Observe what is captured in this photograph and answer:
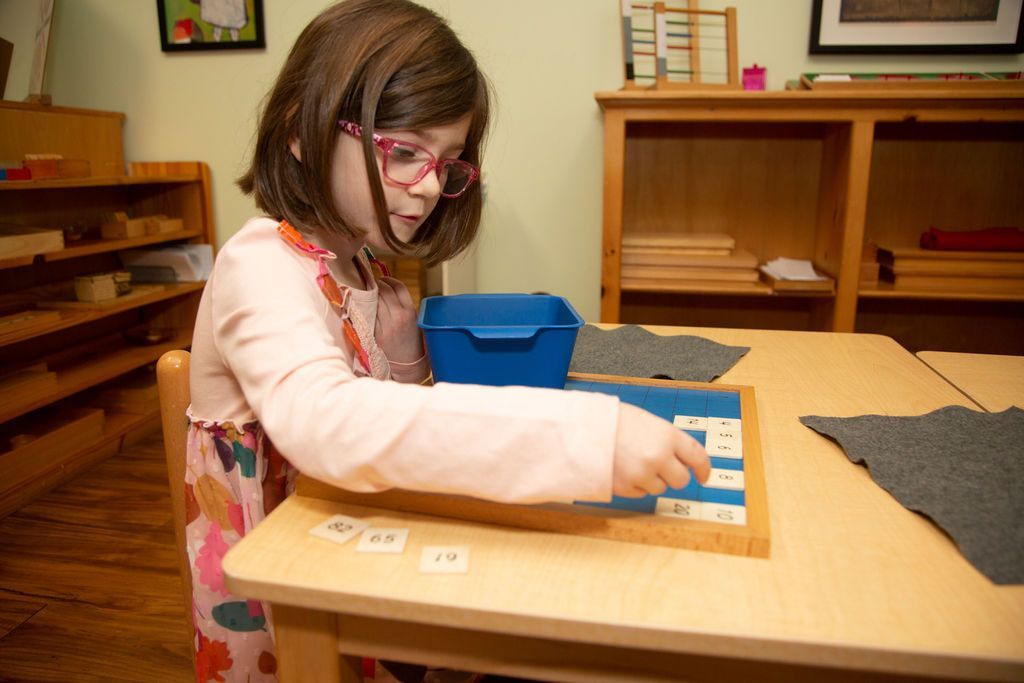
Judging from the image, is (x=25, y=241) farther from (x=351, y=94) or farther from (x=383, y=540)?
(x=383, y=540)

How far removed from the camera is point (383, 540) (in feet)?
1.90

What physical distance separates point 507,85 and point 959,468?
79.5 inches

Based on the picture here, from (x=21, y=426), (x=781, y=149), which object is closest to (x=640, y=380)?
(x=781, y=149)

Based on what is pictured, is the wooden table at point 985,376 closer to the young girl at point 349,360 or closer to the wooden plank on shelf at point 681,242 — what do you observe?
the young girl at point 349,360

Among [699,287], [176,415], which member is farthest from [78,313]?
[699,287]

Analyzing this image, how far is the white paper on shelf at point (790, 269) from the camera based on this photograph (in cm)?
211

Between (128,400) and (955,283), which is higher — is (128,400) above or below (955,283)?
below

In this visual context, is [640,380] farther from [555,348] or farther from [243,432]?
[243,432]

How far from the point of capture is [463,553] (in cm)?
56

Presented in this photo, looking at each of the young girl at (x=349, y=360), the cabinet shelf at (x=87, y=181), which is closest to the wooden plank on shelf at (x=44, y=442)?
the cabinet shelf at (x=87, y=181)

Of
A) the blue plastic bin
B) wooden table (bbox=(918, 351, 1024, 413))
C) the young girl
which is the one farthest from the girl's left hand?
wooden table (bbox=(918, 351, 1024, 413))

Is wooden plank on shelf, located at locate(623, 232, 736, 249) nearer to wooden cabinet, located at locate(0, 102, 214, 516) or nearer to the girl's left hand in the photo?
the girl's left hand

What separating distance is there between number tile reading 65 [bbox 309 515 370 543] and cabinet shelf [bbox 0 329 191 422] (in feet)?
5.47

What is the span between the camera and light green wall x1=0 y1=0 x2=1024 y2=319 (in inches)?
88.4
